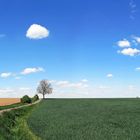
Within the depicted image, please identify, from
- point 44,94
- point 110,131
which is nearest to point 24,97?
point 44,94

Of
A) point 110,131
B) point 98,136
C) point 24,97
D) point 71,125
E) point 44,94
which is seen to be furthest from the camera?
point 44,94

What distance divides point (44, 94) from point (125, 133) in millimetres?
126963

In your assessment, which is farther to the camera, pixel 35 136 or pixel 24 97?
pixel 24 97

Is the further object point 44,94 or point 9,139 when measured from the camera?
point 44,94

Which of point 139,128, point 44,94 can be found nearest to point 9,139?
point 139,128

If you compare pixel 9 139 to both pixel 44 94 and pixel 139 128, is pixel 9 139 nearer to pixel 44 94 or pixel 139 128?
pixel 139 128

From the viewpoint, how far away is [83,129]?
2383cm

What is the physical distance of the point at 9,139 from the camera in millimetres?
23922

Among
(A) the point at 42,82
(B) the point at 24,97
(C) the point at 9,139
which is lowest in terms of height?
(C) the point at 9,139

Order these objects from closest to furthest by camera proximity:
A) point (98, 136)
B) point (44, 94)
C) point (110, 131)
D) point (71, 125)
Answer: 1. point (98, 136)
2. point (110, 131)
3. point (71, 125)
4. point (44, 94)

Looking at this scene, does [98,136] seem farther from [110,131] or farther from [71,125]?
[71,125]

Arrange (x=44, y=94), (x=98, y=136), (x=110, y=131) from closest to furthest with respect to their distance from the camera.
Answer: (x=98, y=136) < (x=110, y=131) < (x=44, y=94)

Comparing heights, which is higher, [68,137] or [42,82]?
[42,82]

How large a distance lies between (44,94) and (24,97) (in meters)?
58.7
